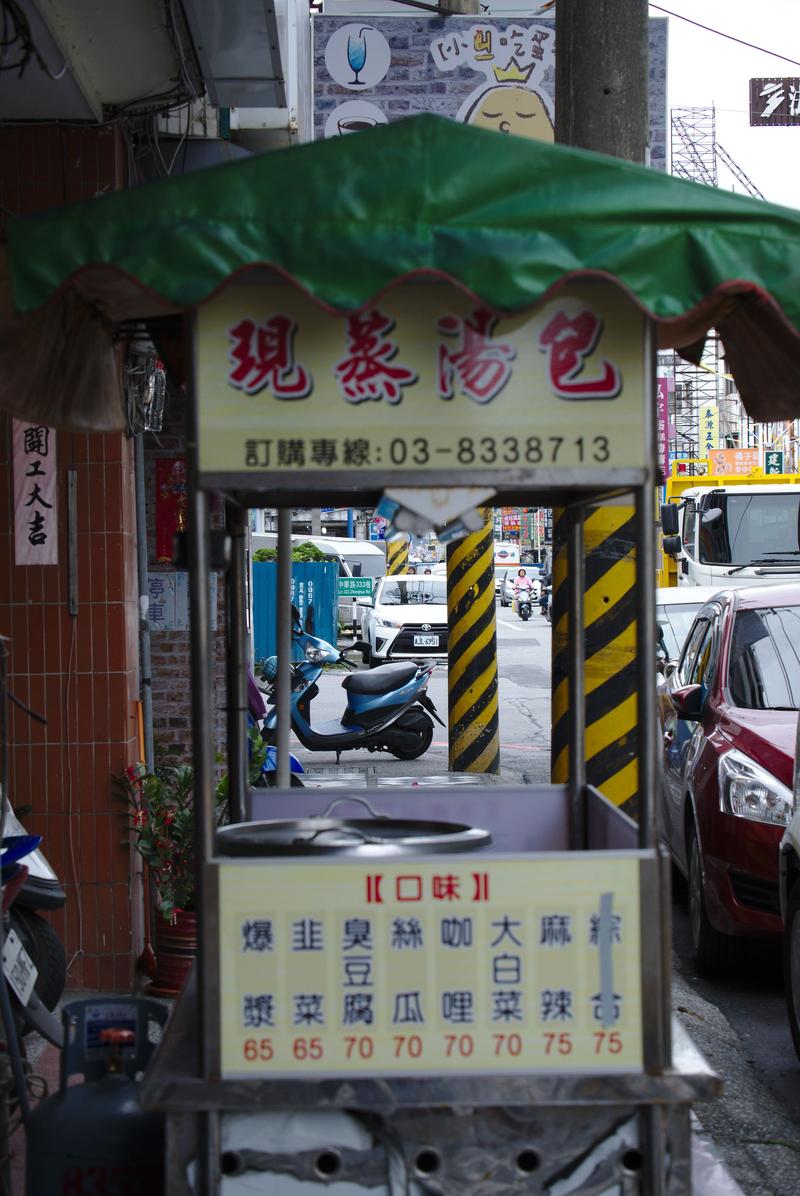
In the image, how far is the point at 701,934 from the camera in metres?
6.68

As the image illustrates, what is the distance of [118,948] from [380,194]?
415 centimetres

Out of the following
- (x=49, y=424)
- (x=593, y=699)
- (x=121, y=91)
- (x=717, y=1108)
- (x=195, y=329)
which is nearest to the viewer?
(x=195, y=329)

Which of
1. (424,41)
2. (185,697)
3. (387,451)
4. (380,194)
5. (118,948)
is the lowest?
(118,948)

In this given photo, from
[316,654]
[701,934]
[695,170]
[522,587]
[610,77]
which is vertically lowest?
[701,934]

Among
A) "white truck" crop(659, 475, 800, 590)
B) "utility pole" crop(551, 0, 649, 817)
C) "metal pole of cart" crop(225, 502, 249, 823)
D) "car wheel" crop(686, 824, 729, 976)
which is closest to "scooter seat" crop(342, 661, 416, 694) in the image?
"white truck" crop(659, 475, 800, 590)

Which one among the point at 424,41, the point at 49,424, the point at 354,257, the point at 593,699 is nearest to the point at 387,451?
the point at 354,257

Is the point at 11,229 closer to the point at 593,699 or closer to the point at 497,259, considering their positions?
the point at 497,259

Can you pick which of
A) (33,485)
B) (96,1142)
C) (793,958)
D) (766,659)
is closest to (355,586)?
(766,659)

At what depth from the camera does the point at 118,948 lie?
5.93 meters

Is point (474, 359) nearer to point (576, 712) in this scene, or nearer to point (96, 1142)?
point (576, 712)

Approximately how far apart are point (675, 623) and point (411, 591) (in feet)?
47.1

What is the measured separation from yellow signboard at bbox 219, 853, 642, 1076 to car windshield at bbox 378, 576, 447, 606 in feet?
76.1

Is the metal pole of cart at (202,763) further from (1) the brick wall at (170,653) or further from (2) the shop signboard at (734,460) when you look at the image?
(2) the shop signboard at (734,460)

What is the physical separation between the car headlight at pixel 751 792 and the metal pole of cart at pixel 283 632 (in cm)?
265
